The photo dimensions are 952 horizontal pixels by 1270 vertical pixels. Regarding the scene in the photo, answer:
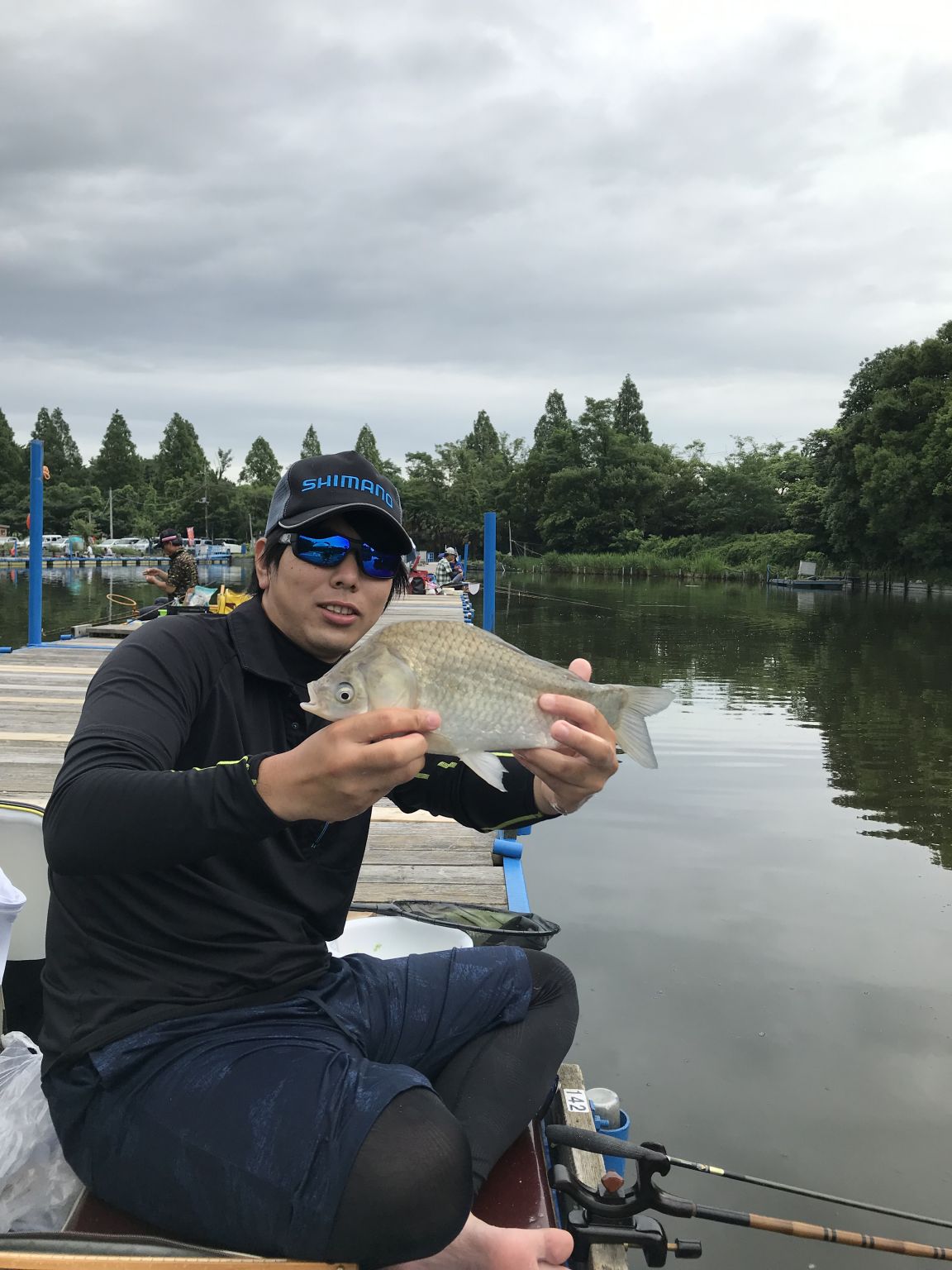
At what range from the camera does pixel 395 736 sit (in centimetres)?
174

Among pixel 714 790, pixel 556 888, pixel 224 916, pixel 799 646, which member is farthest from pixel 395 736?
pixel 799 646

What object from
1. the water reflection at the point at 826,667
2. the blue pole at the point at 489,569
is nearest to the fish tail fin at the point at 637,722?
the water reflection at the point at 826,667

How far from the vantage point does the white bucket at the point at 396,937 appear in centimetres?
352

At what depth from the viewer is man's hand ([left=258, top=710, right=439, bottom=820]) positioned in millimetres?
1643

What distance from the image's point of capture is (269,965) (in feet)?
6.84

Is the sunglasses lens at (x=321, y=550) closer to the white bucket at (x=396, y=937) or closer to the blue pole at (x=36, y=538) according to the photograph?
the white bucket at (x=396, y=937)

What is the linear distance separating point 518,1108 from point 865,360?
52201mm

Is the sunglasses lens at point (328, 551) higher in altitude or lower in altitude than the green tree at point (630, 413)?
lower

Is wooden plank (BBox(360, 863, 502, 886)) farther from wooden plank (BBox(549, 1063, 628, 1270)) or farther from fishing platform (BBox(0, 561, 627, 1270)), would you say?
wooden plank (BBox(549, 1063, 628, 1270))

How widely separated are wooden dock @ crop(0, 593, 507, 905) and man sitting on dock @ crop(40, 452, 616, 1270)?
0.95 feet

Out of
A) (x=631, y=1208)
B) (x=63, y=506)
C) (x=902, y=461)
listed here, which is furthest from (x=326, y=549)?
(x=63, y=506)

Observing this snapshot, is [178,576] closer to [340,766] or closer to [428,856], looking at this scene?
[428,856]

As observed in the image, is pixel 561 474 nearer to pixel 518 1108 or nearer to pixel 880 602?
pixel 880 602

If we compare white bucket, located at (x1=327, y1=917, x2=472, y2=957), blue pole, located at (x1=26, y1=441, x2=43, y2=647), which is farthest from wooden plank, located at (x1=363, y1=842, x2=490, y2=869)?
blue pole, located at (x1=26, y1=441, x2=43, y2=647)
